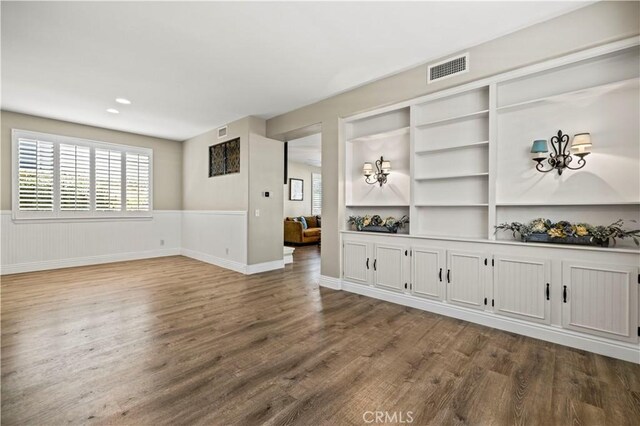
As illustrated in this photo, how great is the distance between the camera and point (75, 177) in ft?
18.7

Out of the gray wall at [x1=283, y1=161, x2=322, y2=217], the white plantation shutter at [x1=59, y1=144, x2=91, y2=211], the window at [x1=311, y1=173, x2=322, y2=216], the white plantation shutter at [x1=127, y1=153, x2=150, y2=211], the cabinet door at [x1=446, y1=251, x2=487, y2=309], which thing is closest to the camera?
the cabinet door at [x1=446, y1=251, x2=487, y2=309]

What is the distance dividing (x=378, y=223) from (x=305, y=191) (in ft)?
22.6

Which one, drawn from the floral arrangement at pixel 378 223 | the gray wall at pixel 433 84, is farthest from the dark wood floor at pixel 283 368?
the gray wall at pixel 433 84

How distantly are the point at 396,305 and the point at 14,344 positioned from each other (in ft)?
12.2

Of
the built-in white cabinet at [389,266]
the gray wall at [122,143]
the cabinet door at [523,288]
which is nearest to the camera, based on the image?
the cabinet door at [523,288]

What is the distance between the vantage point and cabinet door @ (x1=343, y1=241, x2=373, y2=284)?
3951 millimetres

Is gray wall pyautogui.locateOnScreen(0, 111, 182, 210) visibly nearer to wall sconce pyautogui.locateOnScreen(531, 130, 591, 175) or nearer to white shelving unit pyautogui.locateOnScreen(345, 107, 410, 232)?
white shelving unit pyautogui.locateOnScreen(345, 107, 410, 232)

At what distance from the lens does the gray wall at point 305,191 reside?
33.0 feet

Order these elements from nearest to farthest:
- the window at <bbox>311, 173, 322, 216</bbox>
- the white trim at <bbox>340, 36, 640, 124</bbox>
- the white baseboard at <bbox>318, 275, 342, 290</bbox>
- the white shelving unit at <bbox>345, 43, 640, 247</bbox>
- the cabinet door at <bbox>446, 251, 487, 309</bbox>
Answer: the white trim at <bbox>340, 36, 640, 124</bbox> → the white shelving unit at <bbox>345, 43, 640, 247</bbox> → the cabinet door at <bbox>446, 251, 487, 309</bbox> → the white baseboard at <bbox>318, 275, 342, 290</bbox> → the window at <bbox>311, 173, 322, 216</bbox>

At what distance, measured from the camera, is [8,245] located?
499cm

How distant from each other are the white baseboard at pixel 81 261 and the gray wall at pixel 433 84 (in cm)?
401

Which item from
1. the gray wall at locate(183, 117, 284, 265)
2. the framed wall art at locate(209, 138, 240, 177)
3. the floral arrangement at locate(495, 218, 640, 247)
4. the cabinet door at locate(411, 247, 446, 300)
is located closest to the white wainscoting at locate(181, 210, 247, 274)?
the gray wall at locate(183, 117, 284, 265)

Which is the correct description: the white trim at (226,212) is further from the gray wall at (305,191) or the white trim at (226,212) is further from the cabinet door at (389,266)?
the gray wall at (305,191)

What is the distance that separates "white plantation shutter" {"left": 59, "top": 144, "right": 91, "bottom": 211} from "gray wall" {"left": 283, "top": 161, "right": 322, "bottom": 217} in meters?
5.39
